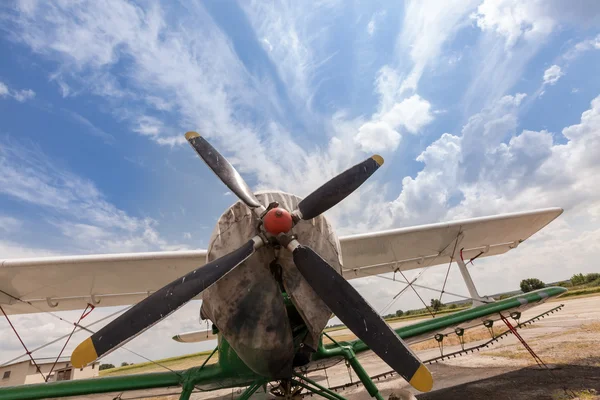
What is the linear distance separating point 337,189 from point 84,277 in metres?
6.82

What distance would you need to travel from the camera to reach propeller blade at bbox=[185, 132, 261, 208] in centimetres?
409

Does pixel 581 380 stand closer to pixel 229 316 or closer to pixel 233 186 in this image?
pixel 229 316

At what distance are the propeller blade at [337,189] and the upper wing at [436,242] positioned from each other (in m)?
4.10

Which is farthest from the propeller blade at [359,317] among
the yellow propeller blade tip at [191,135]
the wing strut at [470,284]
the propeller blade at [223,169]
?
the wing strut at [470,284]

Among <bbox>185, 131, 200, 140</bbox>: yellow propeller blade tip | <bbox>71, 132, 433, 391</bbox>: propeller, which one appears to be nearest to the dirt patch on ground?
<bbox>71, 132, 433, 391</bbox>: propeller

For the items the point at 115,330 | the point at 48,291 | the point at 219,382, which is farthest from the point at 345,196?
the point at 48,291

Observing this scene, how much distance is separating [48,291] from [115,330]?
253 inches

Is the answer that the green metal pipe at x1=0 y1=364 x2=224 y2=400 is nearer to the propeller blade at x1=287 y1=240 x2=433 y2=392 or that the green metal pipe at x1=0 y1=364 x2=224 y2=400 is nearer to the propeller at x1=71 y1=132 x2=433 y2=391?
the propeller at x1=71 y1=132 x2=433 y2=391

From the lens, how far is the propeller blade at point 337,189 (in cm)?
404

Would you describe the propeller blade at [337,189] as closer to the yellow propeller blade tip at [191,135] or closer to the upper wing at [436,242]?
the yellow propeller blade tip at [191,135]

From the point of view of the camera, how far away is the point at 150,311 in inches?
125

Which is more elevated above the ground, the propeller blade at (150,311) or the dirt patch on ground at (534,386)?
the propeller blade at (150,311)

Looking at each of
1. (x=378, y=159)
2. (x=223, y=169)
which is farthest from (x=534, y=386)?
(x=223, y=169)

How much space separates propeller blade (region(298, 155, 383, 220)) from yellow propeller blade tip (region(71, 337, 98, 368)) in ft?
8.32
